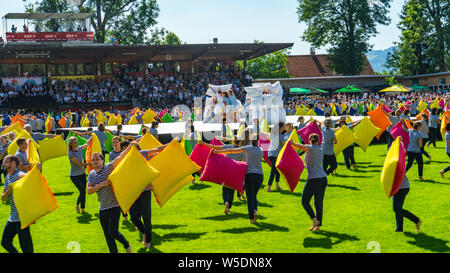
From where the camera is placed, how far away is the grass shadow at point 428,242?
8.30m

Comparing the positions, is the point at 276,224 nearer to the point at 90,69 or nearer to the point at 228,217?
the point at 228,217

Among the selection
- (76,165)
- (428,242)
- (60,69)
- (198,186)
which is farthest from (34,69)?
(428,242)

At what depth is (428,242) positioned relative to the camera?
28.3ft

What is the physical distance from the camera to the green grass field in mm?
8812

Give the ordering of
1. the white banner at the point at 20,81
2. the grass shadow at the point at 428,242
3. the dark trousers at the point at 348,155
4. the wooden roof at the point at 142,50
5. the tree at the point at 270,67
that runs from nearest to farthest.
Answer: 1. the grass shadow at the point at 428,242
2. the dark trousers at the point at 348,155
3. the wooden roof at the point at 142,50
4. the white banner at the point at 20,81
5. the tree at the point at 270,67

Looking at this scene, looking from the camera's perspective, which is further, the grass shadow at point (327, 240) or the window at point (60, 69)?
the window at point (60, 69)

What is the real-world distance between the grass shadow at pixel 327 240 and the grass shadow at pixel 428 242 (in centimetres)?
93

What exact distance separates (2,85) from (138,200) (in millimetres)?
39138

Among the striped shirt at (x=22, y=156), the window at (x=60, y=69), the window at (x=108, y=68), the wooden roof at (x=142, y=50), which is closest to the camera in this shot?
the striped shirt at (x=22, y=156)

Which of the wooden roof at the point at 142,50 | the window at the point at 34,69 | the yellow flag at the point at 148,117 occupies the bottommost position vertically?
the yellow flag at the point at 148,117

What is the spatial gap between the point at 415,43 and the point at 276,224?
2688 inches

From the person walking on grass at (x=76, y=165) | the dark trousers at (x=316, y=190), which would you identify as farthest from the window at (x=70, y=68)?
the dark trousers at (x=316, y=190)

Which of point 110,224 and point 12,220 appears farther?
point 110,224

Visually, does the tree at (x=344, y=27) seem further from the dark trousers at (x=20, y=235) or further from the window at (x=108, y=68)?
the dark trousers at (x=20, y=235)
